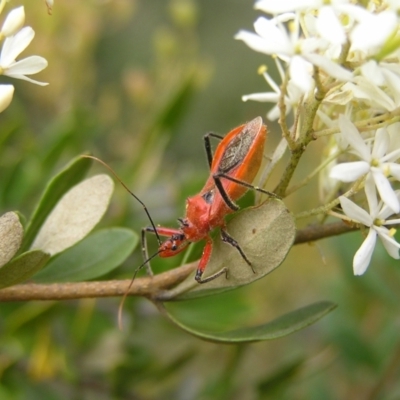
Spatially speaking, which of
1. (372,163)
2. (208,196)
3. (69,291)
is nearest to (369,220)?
(372,163)

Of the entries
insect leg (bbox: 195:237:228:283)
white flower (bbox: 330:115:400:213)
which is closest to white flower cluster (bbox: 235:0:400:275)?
white flower (bbox: 330:115:400:213)

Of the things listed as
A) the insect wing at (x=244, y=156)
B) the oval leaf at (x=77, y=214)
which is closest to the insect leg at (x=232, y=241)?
the insect wing at (x=244, y=156)

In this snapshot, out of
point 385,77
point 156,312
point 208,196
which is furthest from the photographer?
point 156,312

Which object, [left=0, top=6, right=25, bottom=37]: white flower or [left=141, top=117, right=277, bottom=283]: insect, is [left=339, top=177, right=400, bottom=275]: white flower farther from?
[left=0, top=6, right=25, bottom=37]: white flower

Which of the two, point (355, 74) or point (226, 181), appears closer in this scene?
point (355, 74)

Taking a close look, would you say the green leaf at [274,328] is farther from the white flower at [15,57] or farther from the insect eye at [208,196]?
the white flower at [15,57]

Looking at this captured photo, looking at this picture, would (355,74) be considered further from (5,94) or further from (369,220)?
(5,94)
